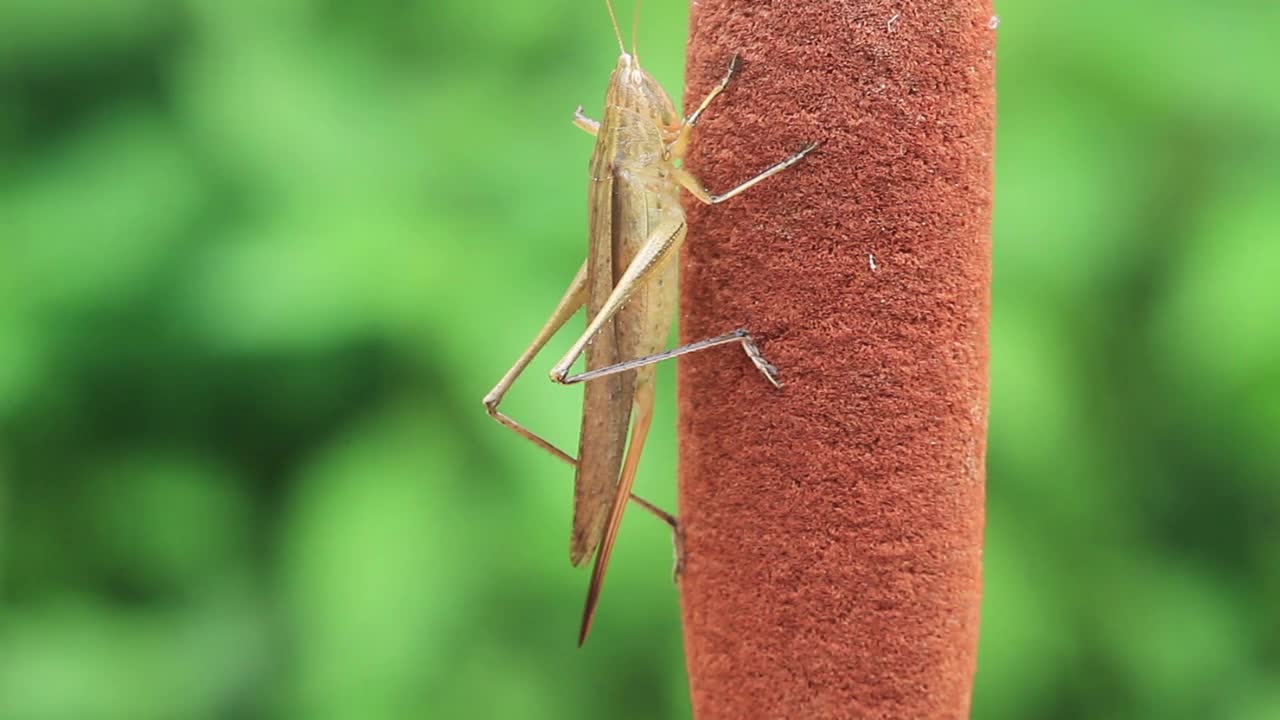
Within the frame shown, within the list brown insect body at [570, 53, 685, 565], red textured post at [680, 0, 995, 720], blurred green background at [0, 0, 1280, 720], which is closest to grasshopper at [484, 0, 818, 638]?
brown insect body at [570, 53, 685, 565]

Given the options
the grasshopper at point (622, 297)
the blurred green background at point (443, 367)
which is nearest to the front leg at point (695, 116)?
the grasshopper at point (622, 297)

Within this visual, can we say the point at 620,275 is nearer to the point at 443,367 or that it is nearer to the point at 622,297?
the point at 622,297

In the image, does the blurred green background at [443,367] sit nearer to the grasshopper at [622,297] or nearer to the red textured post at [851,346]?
the grasshopper at [622,297]

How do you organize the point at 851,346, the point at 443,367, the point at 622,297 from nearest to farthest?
1. the point at 851,346
2. the point at 622,297
3. the point at 443,367

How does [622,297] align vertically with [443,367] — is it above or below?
above

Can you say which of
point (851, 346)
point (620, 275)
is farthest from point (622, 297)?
point (851, 346)

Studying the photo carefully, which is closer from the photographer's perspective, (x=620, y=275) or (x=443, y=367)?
(x=620, y=275)

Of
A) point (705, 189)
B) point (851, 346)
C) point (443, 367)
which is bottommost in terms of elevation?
point (443, 367)
